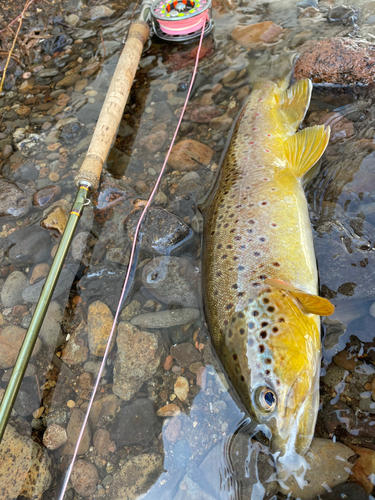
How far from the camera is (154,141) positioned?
13.0ft

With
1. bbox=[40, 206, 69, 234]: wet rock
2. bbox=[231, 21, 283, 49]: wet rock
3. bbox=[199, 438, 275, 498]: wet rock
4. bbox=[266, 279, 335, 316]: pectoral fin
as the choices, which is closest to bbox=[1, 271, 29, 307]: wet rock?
bbox=[40, 206, 69, 234]: wet rock

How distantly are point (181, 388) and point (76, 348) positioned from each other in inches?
37.6

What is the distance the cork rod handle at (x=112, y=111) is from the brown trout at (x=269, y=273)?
1103 mm

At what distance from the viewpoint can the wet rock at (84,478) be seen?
231 centimetres

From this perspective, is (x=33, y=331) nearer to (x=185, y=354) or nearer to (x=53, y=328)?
(x=53, y=328)

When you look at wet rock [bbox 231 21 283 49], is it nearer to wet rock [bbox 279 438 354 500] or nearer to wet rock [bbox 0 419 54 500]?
wet rock [bbox 279 438 354 500]

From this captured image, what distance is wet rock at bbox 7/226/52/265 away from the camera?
131 inches

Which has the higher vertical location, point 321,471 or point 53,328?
point 53,328

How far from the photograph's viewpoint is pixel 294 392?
209 centimetres

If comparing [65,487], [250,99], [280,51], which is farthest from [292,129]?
[65,487]

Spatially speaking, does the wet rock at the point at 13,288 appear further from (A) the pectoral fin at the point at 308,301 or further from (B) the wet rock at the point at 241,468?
(A) the pectoral fin at the point at 308,301

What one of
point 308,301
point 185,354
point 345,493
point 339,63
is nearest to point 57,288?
point 185,354

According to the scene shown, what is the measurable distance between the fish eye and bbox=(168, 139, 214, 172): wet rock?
232cm

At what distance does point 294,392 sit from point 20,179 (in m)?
3.53
